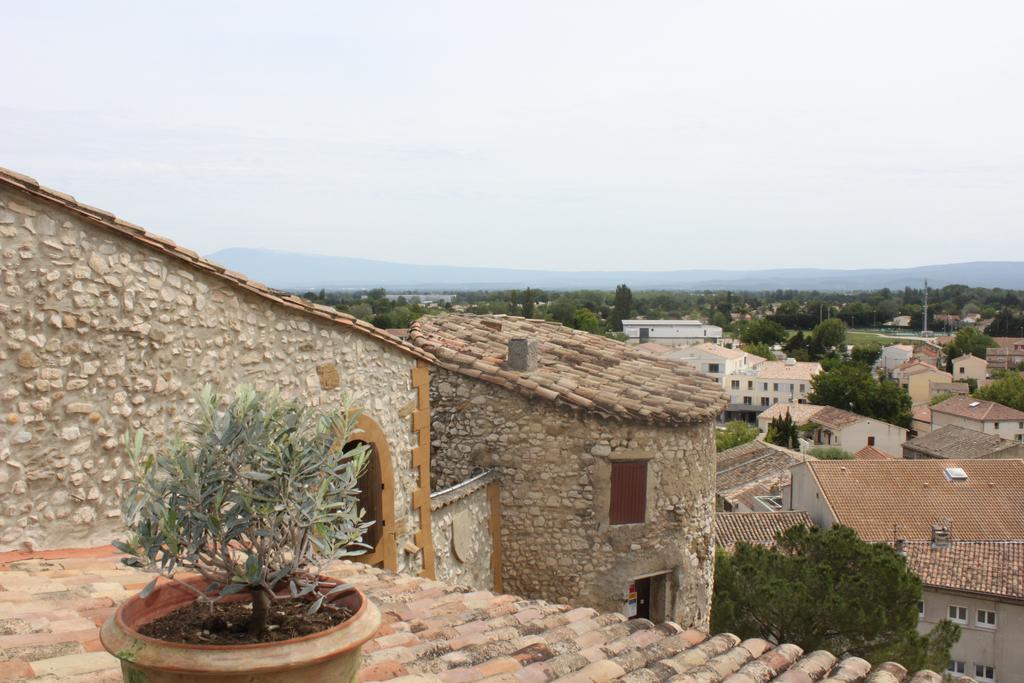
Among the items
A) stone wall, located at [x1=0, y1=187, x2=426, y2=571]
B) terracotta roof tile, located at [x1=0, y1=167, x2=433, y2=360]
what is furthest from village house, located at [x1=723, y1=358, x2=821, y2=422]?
stone wall, located at [x1=0, y1=187, x2=426, y2=571]

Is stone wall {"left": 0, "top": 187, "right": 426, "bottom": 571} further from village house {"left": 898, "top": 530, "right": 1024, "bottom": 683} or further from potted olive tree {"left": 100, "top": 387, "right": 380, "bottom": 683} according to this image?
village house {"left": 898, "top": 530, "right": 1024, "bottom": 683}

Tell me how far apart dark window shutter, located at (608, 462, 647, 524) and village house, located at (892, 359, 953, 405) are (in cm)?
8226

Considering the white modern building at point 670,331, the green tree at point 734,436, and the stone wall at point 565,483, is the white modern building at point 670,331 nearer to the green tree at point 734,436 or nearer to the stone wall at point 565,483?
the green tree at point 734,436

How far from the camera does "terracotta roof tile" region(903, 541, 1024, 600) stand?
1003 inches

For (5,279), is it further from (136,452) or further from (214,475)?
(214,475)

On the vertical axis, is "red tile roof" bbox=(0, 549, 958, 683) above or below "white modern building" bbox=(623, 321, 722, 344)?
above

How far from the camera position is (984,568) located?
2647cm

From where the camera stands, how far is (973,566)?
26.6m

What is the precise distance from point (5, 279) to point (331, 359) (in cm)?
299

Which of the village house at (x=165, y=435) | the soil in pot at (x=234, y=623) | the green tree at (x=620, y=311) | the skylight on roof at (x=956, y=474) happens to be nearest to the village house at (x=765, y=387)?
the green tree at (x=620, y=311)

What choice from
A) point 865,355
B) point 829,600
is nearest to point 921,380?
point 865,355

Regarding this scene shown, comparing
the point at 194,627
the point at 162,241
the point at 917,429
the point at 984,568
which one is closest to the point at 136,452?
the point at 194,627

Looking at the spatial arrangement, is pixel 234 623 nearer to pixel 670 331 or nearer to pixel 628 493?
pixel 628 493

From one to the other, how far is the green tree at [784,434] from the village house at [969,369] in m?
40.6
